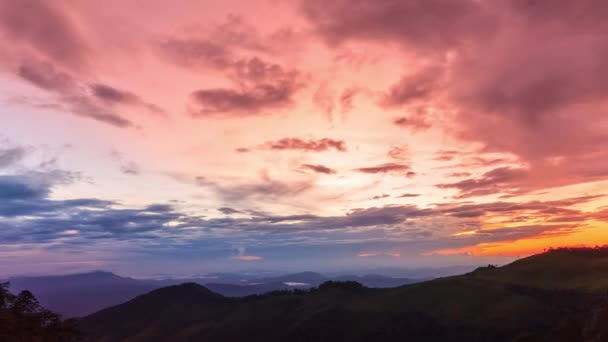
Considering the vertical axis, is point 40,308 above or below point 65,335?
above

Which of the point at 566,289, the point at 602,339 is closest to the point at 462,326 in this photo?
the point at 566,289

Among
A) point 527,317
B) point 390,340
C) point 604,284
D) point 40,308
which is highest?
point 40,308

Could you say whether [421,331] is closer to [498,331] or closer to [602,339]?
[498,331]

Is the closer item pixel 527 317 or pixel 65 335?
pixel 65 335

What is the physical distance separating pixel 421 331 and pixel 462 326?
21.3 meters

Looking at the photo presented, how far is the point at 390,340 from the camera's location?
197m

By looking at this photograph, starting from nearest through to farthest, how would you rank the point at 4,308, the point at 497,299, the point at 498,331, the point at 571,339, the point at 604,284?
the point at 4,308
the point at 571,339
the point at 498,331
the point at 604,284
the point at 497,299

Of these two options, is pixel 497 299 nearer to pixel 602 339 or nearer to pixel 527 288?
pixel 527 288

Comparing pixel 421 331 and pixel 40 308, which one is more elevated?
pixel 40 308

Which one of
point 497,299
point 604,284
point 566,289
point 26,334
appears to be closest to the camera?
point 26,334

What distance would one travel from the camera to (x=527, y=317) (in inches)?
6319

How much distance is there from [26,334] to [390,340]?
614 feet

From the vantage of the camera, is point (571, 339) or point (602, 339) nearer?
point (602, 339)

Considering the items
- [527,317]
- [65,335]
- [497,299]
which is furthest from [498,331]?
[65,335]
